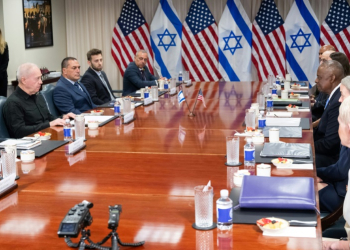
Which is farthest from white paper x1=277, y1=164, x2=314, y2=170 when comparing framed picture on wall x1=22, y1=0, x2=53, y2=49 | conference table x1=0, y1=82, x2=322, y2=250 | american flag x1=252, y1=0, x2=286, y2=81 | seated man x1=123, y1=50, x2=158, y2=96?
american flag x1=252, y1=0, x2=286, y2=81

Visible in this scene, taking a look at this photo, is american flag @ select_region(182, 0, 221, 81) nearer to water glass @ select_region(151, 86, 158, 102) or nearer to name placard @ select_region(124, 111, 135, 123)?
water glass @ select_region(151, 86, 158, 102)

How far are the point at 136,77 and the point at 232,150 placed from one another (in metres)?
4.95

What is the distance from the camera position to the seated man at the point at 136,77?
7887 millimetres

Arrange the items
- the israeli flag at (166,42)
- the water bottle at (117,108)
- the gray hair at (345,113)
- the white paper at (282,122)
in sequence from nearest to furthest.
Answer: the gray hair at (345,113), the white paper at (282,122), the water bottle at (117,108), the israeli flag at (166,42)

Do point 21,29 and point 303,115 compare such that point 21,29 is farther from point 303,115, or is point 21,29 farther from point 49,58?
point 303,115

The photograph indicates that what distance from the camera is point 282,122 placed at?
4.45 metres

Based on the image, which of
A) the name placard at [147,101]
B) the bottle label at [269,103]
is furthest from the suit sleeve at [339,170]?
the name placard at [147,101]

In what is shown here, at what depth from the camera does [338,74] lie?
5.00 meters

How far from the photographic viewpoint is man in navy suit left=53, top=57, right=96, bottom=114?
5.79 meters

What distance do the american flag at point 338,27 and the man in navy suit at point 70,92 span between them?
4910 mm

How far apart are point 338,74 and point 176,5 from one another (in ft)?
17.8

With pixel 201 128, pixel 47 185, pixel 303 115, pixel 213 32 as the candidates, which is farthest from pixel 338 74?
pixel 213 32

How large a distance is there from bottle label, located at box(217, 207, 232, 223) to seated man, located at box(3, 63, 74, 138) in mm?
2723

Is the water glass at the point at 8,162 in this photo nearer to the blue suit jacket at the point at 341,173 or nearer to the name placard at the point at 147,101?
the blue suit jacket at the point at 341,173
